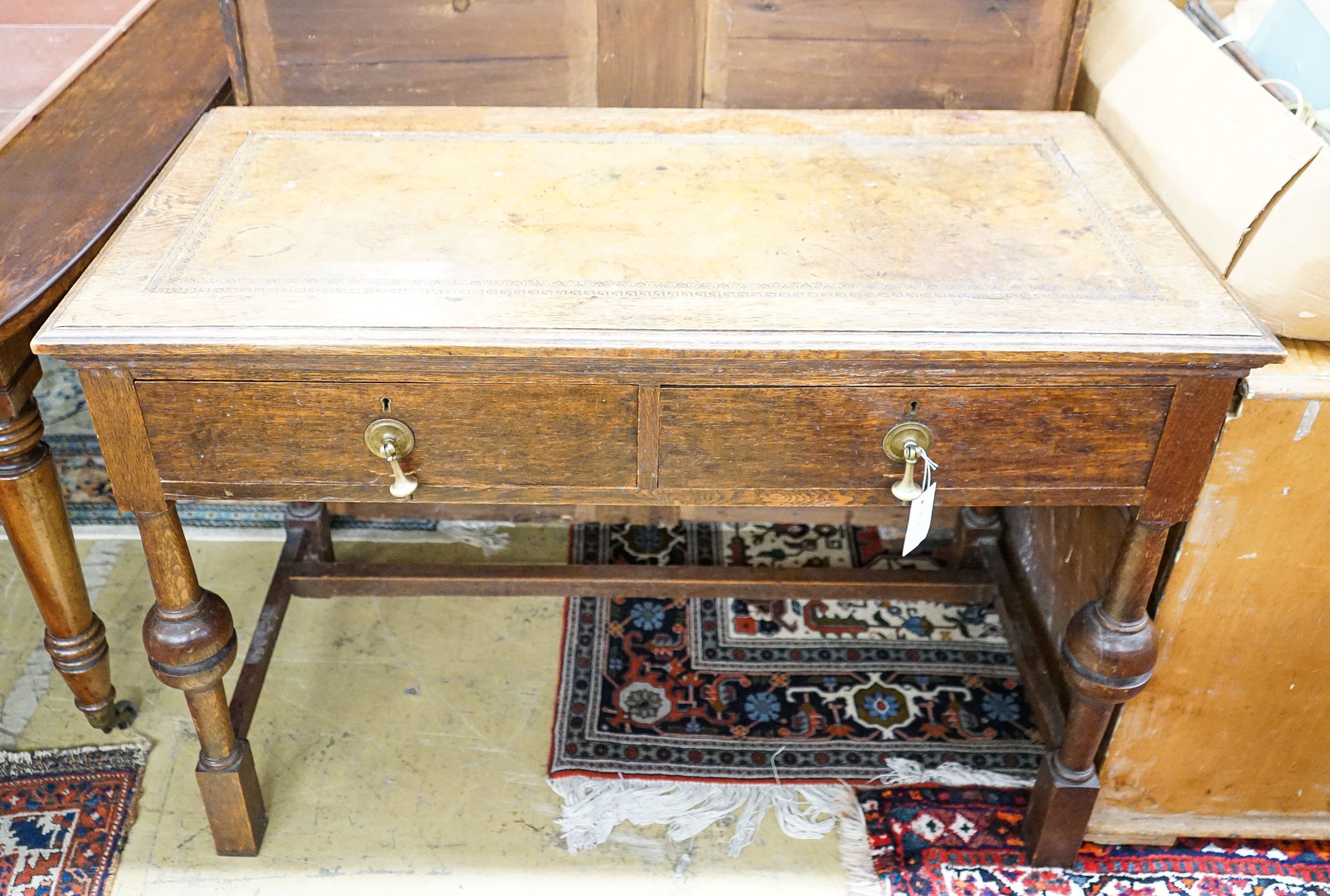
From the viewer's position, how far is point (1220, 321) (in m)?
1.24

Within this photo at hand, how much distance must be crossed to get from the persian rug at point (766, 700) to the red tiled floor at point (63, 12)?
134 cm

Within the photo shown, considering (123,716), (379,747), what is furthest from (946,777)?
(123,716)

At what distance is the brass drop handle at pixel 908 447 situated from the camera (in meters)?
1.28

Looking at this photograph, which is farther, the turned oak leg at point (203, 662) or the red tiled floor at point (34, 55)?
the red tiled floor at point (34, 55)

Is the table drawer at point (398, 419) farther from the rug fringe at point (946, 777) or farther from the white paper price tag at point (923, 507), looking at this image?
the rug fringe at point (946, 777)

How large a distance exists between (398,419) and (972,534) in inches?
49.2

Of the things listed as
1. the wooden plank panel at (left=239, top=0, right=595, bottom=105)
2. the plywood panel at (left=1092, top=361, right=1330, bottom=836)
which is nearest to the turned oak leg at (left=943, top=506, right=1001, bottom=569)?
the plywood panel at (left=1092, top=361, right=1330, bottom=836)

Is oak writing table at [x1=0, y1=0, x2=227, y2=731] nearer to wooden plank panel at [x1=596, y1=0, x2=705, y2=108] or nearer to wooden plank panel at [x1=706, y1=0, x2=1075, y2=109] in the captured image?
wooden plank panel at [x1=596, y1=0, x2=705, y2=108]

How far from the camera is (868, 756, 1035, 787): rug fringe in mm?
1852

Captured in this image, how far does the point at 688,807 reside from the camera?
71.2 inches

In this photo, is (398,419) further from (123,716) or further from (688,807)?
(123,716)

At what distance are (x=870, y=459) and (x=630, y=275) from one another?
0.35 metres

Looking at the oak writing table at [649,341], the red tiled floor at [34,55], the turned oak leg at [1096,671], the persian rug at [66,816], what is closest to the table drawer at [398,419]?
the oak writing table at [649,341]

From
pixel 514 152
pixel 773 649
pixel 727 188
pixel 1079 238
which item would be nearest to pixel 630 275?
pixel 727 188
